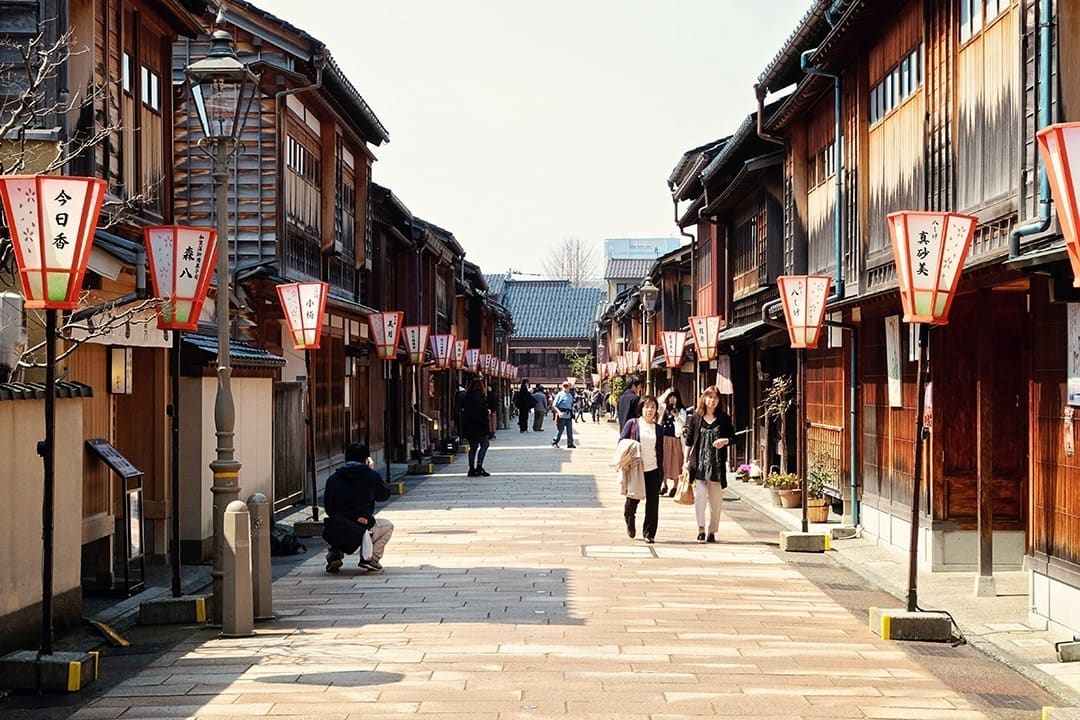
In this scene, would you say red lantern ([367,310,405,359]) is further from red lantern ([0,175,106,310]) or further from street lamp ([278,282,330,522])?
red lantern ([0,175,106,310])

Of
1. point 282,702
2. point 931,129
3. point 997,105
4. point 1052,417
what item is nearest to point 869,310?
point 931,129

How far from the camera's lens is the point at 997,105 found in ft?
42.3

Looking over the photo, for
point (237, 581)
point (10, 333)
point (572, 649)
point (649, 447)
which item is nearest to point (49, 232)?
point (10, 333)

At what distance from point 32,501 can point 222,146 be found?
4060 mm

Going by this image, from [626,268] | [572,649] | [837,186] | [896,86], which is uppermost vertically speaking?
[626,268]

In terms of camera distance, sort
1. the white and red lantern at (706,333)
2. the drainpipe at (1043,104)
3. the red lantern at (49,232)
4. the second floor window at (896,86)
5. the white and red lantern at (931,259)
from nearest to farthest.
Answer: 1. the red lantern at (49,232)
2. the drainpipe at (1043,104)
3. the white and red lantern at (931,259)
4. the second floor window at (896,86)
5. the white and red lantern at (706,333)

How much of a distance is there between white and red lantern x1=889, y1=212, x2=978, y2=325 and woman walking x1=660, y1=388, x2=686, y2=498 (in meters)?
7.72

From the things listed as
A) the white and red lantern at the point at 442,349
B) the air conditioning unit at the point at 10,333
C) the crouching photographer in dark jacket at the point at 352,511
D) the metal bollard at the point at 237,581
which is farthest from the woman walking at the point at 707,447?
the white and red lantern at the point at 442,349

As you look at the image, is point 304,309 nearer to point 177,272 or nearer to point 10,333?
point 177,272

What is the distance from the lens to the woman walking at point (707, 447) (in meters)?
17.7

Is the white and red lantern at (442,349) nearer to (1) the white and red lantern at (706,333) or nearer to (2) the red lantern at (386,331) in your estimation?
(1) the white and red lantern at (706,333)

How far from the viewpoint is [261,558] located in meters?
11.8

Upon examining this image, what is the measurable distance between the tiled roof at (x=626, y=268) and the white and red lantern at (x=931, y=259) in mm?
84346

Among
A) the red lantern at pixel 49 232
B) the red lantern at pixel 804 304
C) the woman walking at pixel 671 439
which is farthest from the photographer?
the woman walking at pixel 671 439
